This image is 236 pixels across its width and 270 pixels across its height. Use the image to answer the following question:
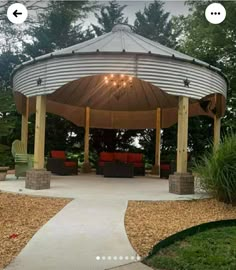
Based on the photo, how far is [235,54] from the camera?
16.9 meters

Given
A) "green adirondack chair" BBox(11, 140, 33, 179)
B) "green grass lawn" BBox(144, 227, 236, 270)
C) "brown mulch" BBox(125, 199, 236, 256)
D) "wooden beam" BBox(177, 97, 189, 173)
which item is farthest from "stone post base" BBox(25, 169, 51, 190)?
"green grass lawn" BBox(144, 227, 236, 270)

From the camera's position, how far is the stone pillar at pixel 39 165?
844cm

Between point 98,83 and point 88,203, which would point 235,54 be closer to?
point 98,83

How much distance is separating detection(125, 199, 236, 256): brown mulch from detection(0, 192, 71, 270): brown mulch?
1.26 metres

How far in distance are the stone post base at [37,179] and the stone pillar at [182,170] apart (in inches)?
115

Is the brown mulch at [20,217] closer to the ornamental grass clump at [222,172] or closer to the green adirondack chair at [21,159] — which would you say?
the green adirondack chair at [21,159]

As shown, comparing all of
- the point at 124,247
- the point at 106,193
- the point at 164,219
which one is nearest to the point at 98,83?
the point at 106,193

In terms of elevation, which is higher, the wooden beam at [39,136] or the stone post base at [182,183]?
the wooden beam at [39,136]

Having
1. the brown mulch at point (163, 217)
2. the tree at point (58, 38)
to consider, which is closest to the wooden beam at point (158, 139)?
the tree at point (58, 38)

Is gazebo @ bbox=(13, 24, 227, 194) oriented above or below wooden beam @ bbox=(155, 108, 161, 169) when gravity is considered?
above

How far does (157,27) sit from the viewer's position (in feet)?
74.6

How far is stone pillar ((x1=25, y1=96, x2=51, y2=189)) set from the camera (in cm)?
844

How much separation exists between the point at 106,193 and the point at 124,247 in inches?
163

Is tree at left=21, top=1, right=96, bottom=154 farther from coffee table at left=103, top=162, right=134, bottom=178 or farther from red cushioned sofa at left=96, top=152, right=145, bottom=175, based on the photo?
coffee table at left=103, top=162, right=134, bottom=178
